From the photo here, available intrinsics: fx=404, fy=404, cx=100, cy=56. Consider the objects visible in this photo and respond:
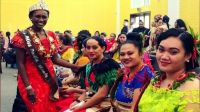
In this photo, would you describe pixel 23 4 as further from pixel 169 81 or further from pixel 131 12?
pixel 169 81

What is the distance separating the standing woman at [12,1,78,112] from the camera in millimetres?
3426

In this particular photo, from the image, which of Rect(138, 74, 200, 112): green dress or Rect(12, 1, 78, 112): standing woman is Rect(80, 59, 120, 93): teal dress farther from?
Rect(138, 74, 200, 112): green dress

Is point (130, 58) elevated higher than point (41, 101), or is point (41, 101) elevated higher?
point (130, 58)

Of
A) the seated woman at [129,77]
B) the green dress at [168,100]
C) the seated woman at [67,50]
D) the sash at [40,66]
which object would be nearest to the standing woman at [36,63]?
the sash at [40,66]

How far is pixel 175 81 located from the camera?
86.8 inches

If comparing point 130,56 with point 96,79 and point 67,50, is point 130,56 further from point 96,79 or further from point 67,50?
point 67,50

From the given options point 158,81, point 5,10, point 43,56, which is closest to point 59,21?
point 5,10

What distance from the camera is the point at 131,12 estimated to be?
53.4 ft

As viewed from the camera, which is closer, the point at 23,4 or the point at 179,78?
the point at 179,78

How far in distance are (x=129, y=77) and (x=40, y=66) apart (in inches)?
35.1

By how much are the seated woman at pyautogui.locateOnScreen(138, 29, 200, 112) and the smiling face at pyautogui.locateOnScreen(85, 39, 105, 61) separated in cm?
124

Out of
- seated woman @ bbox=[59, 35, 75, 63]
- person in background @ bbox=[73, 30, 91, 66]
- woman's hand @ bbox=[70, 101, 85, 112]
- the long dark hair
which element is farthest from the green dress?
seated woman @ bbox=[59, 35, 75, 63]

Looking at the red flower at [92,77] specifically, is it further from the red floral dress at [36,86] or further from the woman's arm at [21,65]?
the woman's arm at [21,65]

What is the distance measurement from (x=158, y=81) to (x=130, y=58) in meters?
0.71
